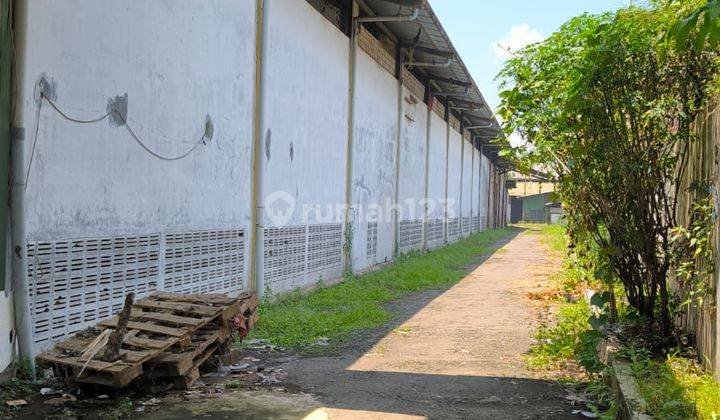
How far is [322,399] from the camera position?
535 cm

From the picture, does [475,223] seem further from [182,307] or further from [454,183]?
[182,307]

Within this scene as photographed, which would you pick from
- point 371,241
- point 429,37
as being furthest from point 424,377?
point 429,37

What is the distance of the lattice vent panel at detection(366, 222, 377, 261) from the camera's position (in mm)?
15223

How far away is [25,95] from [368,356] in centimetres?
399

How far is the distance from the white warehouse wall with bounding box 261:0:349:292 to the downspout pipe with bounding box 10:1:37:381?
177 inches

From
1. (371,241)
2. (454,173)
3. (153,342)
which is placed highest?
(454,173)

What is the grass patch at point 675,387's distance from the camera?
13.0 feet

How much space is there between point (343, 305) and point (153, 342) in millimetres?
5013

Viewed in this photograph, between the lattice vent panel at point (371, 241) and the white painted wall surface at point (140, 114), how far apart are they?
246 inches

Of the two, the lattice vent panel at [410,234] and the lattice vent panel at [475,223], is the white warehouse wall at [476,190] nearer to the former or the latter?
the lattice vent panel at [475,223]

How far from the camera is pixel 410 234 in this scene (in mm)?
19344

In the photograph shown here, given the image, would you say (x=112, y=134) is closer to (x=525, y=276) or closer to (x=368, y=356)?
(x=368, y=356)

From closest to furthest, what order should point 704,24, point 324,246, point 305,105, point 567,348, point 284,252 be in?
point 704,24, point 567,348, point 284,252, point 305,105, point 324,246

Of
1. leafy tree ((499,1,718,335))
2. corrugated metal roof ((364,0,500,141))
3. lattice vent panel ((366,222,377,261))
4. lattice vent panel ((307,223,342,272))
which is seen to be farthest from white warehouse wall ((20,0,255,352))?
lattice vent panel ((366,222,377,261))
